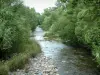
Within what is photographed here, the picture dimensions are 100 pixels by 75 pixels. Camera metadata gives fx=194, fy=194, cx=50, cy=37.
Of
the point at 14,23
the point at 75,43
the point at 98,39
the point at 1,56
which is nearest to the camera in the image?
the point at 98,39

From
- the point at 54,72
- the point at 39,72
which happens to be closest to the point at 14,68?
the point at 39,72

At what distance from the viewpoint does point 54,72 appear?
17.3 m

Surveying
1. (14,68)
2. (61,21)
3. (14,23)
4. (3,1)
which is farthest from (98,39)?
(61,21)

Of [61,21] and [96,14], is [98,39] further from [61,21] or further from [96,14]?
[61,21]

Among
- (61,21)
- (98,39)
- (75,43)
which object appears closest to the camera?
(98,39)

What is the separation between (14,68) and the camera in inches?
674

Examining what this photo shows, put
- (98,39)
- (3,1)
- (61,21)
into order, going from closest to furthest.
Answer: (98,39) < (3,1) < (61,21)

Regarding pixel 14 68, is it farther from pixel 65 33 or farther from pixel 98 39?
pixel 65 33

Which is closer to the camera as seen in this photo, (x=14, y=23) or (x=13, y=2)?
(x=14, y=23)

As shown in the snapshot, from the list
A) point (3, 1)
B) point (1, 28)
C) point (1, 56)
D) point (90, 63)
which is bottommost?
point (90, 63)

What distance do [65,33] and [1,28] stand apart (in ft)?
68.4

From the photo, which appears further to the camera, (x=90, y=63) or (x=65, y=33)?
(x=65, y=33)

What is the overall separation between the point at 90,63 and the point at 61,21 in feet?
64.7

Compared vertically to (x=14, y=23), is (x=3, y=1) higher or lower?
higher
